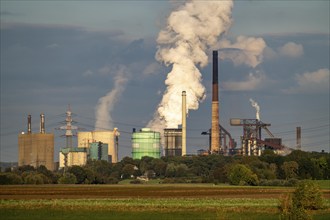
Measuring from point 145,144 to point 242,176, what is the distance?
245 ft

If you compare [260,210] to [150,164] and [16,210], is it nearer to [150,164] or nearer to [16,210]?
[16,210]

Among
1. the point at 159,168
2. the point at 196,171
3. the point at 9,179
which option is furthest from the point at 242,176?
the point at 159,168

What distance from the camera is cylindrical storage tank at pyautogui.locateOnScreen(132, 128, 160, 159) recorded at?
193500 mm

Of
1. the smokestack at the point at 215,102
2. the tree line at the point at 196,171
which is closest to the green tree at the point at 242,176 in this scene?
the tree line at the point at 196,171

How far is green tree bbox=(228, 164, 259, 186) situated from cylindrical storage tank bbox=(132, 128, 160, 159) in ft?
224

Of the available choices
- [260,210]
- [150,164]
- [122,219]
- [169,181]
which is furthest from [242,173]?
[122,219]

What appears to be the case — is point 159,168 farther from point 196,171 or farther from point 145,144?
point 145,144

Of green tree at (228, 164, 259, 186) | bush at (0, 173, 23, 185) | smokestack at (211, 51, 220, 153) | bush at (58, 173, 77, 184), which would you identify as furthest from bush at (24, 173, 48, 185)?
smokestack at (211, 51, 220, 153)

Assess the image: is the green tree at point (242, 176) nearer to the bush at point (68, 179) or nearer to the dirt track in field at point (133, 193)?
the dirt track in field at point (133, 193)

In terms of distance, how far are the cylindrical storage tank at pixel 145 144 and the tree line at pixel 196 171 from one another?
6571 mm

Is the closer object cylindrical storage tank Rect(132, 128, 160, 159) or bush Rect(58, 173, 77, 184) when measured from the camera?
bush Rect(58, 173, 77, 184)

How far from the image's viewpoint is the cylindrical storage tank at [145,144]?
193500mm

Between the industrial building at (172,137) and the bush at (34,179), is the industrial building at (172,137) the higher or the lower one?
the higher one

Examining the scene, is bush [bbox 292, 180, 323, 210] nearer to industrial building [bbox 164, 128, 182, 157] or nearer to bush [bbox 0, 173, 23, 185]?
bush [bbox 0, 173, 23, 185]
